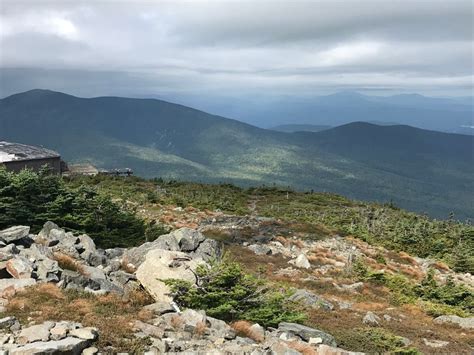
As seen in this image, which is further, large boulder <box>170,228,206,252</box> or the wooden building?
the wooden building

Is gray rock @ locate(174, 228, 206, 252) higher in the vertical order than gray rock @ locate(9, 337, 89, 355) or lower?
lower

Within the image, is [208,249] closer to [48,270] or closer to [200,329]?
[48,270]

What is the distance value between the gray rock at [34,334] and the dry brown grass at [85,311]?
61cm

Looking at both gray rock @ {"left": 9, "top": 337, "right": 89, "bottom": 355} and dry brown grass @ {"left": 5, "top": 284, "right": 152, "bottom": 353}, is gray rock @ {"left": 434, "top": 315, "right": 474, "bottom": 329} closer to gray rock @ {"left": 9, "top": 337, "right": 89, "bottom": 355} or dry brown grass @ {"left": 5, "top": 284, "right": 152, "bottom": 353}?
dry brown grass @ {"left": 5, "top": 284, "right": 152, "bottom": 353}

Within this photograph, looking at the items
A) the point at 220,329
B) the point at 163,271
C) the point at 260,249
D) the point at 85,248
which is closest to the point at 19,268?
the point at 163,271

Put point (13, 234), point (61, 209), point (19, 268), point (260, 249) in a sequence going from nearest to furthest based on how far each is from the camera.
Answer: point (19, 268) < point (13, 234) < point (61, 209) < point (260, 249)

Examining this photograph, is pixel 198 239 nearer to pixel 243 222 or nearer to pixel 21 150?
pixel 243 222

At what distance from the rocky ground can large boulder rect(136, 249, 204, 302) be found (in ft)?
0.12

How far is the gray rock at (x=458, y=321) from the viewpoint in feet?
63.7

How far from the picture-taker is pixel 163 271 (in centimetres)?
1476

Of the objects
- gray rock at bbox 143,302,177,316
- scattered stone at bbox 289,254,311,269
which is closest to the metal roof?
scattered stone at bbox 289,254,311,269

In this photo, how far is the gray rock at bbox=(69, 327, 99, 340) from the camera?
969 cm

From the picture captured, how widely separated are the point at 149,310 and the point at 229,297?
2536 millimetres

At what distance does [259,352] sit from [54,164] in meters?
76.9
